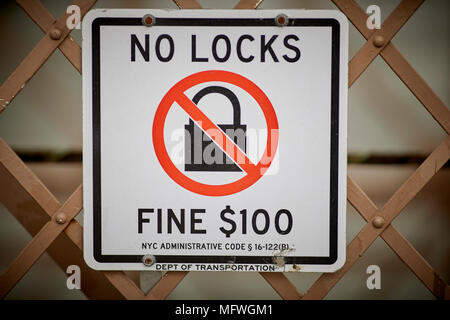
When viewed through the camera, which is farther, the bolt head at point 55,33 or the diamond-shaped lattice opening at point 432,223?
the diamond-shaped lattice opening at point 432,223

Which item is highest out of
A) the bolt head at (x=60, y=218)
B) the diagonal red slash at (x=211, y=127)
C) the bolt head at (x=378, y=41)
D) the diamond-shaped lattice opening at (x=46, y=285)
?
the bolt head at (x=378, y=41)

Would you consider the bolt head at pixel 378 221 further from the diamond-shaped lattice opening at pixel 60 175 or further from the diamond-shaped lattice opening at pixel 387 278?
the diamond-shaped lattice opening at pixel 60 175

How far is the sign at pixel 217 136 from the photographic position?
31.3 inches

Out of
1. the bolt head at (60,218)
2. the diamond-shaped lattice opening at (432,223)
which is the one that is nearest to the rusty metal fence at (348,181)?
the bolt head at (60,218)

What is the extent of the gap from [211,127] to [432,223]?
0.85 meters

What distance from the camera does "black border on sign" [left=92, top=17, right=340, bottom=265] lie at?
79cm

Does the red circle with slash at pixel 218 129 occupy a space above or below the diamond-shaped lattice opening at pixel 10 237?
above

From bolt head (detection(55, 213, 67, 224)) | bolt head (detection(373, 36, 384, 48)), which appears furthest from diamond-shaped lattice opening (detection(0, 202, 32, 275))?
bolt head (detection(373, 36, 384, 48))

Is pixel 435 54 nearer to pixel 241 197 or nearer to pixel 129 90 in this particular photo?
pixel 241 197

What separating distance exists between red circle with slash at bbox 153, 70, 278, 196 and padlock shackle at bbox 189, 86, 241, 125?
0.06ft

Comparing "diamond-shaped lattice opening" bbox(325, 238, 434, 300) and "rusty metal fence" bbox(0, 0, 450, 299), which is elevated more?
"rusty metal fence" bbox(0, 0, 450, 299)

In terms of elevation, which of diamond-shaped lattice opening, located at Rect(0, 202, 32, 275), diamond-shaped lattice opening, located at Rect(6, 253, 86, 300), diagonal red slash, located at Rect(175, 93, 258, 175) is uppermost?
diagonal red slash, located at Rect(175, 93, 258, 175)

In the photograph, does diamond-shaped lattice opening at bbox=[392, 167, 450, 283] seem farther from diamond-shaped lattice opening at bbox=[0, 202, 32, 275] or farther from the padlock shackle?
diamond-shaped lattice opening at bbox=[0, 202, 32, 275]

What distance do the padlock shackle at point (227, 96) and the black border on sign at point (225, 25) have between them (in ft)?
0.57
